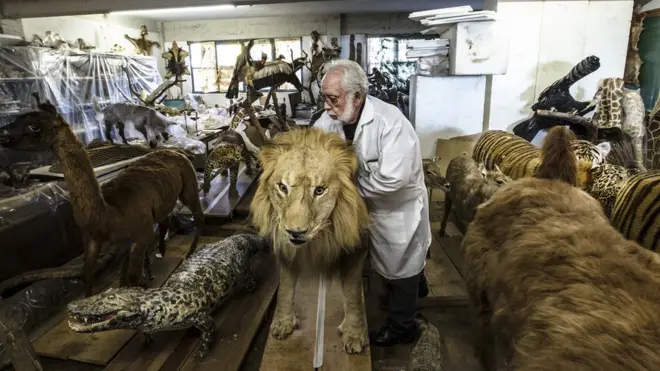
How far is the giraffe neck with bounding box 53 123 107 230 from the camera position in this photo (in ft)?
7.34

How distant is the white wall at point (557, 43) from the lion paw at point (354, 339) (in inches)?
143

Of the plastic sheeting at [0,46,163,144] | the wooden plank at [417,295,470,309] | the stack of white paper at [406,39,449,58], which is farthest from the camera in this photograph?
the plastic sheeting at [0,46,163,144]

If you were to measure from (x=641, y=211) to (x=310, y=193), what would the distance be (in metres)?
2.04

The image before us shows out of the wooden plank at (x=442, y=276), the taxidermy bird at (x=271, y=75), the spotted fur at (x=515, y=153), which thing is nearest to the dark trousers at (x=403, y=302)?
the wooden plank at (x=442, y=276)

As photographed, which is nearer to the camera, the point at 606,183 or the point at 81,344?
the point at 81,344

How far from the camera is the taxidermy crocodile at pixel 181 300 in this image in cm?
191

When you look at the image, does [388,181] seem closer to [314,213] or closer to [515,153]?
[314,213]

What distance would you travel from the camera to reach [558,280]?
1.32m

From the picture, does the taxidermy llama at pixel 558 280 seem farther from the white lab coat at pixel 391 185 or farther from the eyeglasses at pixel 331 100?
the eyeglasses at pixel 331 100

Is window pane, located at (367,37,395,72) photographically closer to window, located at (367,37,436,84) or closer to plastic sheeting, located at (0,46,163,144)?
window, located at (367,37,436,84)

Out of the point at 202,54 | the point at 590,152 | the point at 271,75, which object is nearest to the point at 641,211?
the point at 590,152

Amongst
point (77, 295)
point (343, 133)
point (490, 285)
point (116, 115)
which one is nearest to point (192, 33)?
point (116, 115)

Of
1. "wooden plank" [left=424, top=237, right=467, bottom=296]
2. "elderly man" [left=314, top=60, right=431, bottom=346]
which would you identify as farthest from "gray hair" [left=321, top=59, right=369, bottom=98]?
"wooden plank" [left=424, top=237, right=467, bottom=296]

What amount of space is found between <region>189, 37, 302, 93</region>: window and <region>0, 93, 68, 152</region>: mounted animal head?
302 inches
